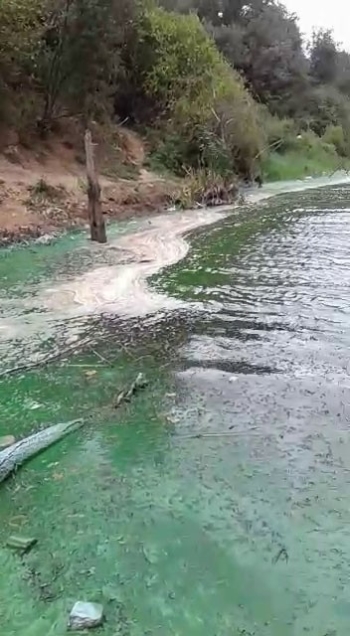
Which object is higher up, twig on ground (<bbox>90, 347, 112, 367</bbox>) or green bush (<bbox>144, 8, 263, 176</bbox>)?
green bush (<bbox>144, 8, 263, 176</bbox>)

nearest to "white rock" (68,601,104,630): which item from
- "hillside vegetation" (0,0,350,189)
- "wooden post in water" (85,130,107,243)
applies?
"wooden post in water" (85,130,107,243)

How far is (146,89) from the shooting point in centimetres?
2470

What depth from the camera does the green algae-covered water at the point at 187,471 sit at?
3.52 meters

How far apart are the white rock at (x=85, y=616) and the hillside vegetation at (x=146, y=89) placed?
55.2 ft

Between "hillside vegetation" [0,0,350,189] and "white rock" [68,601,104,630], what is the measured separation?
16812mm

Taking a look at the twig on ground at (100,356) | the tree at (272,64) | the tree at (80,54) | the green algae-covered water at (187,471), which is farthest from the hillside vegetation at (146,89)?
the twig on ground at (100,356)

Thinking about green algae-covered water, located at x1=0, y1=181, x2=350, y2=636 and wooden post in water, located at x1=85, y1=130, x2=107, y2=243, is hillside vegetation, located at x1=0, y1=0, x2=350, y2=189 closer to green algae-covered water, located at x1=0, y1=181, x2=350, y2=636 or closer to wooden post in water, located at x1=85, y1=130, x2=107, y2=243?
wooden post in water, located at x1=85, y1=130, x2=107, y2=243

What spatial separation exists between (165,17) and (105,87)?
5.11 metres

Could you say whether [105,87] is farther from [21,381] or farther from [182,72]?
[21,381]

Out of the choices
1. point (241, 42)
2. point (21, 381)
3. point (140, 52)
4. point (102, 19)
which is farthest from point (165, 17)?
point (21, 381)

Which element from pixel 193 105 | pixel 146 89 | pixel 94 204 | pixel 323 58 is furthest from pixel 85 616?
pixel 323 58

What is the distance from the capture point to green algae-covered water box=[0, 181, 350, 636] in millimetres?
3520

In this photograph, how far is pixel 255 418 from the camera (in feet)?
18.4

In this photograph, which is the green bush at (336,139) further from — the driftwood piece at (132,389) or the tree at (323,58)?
the driftwood piece at (132,389)
